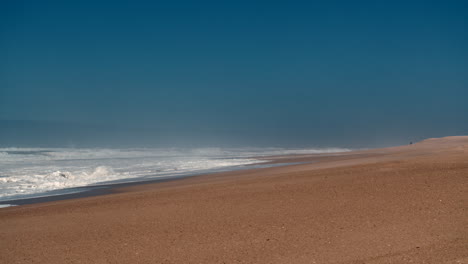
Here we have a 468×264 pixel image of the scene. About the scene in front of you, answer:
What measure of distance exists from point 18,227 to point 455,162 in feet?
A: 39.9

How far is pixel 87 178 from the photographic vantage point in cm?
1866

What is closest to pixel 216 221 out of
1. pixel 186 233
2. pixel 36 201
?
pixel 186 233

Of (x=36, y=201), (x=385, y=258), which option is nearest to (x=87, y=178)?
(x=36, y=201)

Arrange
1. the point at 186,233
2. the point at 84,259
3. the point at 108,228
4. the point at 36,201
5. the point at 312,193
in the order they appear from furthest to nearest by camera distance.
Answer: the point at 36,201, the point at 312,193, the point at 108,228, the point at 186,233, the point at 84,259

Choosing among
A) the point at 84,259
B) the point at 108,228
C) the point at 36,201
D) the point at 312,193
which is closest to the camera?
the point at 84,259

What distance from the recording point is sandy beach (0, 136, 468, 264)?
17.4 ft

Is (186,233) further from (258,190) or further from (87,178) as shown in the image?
(87,178)

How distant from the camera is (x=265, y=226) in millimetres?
6684

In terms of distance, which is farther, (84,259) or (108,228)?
(108,228)

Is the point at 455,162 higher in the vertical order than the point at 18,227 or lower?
higher

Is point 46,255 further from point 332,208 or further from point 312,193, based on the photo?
point 312,193

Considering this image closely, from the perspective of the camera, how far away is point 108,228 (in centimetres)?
716

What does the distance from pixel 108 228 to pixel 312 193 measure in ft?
15.2

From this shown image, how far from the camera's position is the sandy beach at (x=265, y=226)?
17.4 ft
